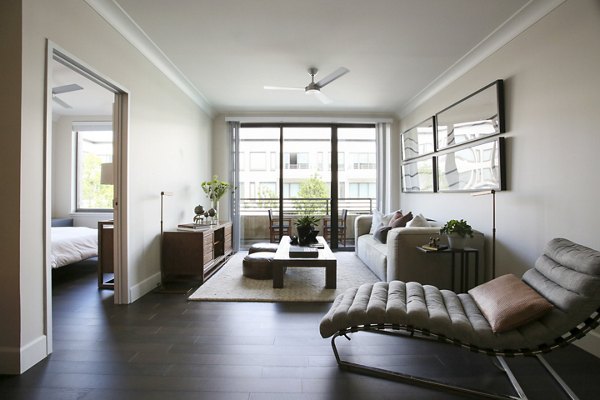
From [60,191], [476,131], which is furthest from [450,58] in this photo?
[60,191]

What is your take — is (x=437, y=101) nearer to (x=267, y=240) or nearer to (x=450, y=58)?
(x=450, y=58)

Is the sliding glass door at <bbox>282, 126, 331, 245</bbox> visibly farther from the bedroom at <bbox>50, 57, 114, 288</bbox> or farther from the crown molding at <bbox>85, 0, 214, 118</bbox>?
the bedroom at <bbox>50, 57, 114, 288</bbox>

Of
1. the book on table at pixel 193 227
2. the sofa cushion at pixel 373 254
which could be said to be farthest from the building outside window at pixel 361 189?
the book on table at pixel 193 227

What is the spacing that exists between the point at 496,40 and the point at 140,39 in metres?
3.56

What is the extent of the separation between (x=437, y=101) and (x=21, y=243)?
4.73 metres

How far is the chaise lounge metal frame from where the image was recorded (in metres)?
1.52

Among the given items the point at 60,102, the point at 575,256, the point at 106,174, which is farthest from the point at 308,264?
the point at 60,102

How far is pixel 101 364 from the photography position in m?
1.90

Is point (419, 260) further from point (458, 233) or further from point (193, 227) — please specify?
point (193, 227)

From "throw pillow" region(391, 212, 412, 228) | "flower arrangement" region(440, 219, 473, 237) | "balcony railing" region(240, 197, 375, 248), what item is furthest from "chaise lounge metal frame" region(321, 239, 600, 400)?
"balcony railing" region(240, 197, 375, 248)

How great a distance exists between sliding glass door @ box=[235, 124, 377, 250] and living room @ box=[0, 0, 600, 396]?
1.82 m

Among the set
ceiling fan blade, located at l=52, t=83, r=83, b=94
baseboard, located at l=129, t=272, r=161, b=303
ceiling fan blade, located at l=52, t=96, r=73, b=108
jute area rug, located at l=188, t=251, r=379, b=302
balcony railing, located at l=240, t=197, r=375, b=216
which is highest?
Result: ceiling fan blade, located at l=52, t=96, r=73, b=108

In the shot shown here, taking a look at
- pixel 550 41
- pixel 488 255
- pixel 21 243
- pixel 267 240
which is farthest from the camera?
pixel 267 240

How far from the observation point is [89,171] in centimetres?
573
